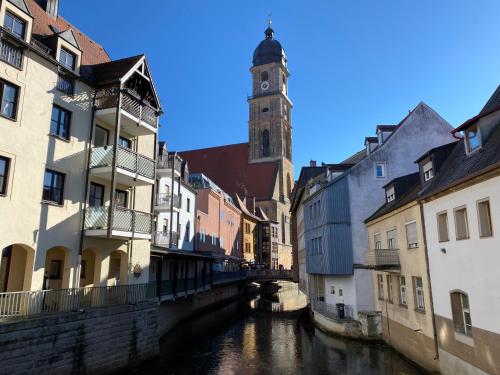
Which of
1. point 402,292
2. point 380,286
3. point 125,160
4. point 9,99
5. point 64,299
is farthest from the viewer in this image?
point 380,286

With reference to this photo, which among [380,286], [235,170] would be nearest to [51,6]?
[380,286]

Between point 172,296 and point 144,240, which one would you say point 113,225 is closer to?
point 144,240

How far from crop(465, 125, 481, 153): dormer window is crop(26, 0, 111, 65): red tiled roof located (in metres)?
16.7

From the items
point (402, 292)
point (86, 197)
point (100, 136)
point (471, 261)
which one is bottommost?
point (402, 292)

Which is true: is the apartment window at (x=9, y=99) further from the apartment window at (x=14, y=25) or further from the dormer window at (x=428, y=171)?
the dormer window at (x=428, y=171)

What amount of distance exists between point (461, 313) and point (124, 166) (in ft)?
47.4

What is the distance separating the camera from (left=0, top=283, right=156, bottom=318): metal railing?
12.5 m

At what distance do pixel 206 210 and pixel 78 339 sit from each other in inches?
1075

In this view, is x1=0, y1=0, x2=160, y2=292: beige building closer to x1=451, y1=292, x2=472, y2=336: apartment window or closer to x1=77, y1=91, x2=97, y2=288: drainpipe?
x1=77, y1=91, x2=97, y2=288: drainpipe

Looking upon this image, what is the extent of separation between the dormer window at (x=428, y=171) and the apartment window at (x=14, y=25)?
57.5 ft

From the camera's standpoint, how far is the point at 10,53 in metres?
14.0

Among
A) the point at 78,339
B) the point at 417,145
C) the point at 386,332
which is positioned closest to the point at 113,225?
the point at 78,339

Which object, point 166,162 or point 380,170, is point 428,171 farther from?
point 166,162

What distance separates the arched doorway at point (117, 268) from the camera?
61.4 ft
